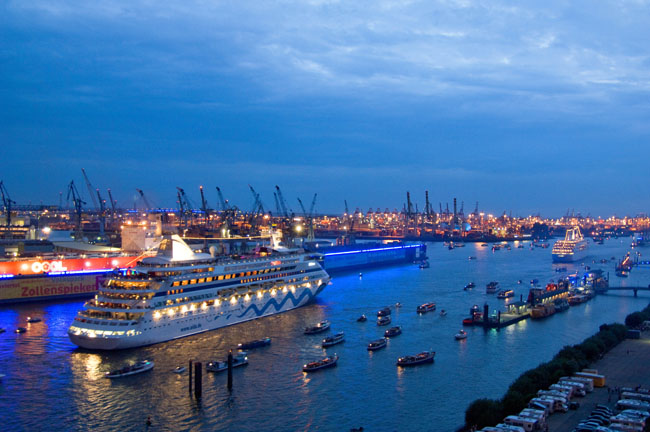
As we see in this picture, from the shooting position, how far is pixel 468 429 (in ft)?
37.8

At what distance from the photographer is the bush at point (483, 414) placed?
11.4 metres

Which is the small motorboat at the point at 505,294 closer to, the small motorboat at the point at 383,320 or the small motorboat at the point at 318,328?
the small motorboat at the point at 383,320

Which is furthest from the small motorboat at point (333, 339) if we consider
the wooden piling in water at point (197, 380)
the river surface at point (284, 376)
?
the wooden piling in water at point (197, 380)

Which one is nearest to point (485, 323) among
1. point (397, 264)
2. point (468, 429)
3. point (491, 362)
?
point (491, 362)

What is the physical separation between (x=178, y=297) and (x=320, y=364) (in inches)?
222

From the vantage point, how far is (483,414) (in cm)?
1152

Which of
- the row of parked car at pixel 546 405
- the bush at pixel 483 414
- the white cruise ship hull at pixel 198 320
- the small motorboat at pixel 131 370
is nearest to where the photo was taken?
the row of parked car at pixel 546 405

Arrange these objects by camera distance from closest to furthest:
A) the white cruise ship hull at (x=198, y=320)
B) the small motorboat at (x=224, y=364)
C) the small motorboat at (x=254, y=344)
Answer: the small motorboat at (x=224, y=364), the white cruise ship hull at (x=198, y=320), the small motorboat at (x=254, y=344)

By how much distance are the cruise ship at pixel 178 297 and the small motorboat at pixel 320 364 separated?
5.18m

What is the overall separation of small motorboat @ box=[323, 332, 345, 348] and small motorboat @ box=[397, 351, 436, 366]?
254 centimetres

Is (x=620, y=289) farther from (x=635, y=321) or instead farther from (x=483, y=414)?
(x=483, y=414)

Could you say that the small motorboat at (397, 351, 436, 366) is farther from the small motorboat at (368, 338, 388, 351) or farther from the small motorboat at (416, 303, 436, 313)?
the small motorboat at (416, 303, 436, 313)

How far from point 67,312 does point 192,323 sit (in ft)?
26.3

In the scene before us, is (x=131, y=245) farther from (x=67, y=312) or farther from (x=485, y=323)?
(x=485, y=323)
